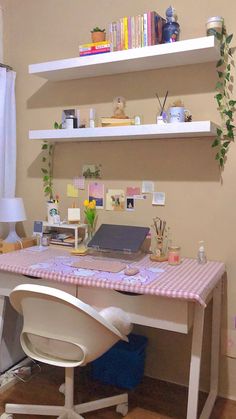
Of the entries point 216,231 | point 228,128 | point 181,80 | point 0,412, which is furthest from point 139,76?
point 0,412

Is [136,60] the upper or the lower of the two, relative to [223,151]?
upper

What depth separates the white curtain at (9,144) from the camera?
2.57m

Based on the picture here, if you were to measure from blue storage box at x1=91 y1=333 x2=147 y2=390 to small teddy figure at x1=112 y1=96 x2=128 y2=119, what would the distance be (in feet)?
4.25

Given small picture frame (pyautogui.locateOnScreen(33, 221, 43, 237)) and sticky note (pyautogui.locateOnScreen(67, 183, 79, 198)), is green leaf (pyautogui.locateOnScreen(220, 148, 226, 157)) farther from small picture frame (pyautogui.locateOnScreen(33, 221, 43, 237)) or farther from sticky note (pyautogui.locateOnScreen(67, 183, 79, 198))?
small picture frame (pyautogui.locateOnScreen(33, 221, 43, 237))

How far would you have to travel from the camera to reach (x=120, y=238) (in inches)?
81.4

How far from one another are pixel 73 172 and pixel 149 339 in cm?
113

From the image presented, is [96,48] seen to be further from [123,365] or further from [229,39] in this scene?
[123,365]

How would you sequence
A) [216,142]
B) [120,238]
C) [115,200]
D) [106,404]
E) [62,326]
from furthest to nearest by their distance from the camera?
[115,200] < [120,238] < [216,142] < [106,404] < [62,326]

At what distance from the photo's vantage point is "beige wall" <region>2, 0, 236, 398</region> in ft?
6.64

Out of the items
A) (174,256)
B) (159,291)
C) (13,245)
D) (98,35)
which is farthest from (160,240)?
→ (98,35)

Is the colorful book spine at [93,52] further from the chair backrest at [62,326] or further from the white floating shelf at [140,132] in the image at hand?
the chair backrest at [62,326]

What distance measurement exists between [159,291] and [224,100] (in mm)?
1066

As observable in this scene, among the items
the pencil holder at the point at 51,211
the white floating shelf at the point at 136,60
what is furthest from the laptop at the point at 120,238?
the white floating shelf at the point at 136,60

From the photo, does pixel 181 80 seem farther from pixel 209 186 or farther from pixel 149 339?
pixel 149 339
